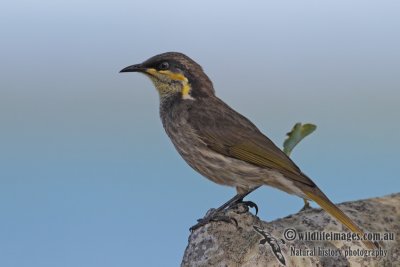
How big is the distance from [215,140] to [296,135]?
3.88 feet

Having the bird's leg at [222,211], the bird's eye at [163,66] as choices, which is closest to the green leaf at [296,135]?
the bird's leg at [222,211]

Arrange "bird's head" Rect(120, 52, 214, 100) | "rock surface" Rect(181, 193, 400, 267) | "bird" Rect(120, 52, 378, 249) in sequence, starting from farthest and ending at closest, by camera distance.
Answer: "bird's head" Rect(120, 52, 214, 100), "bird" Rect(120, 52, 378, 249), "rock surface" Rect(181, 193, 400, 267)

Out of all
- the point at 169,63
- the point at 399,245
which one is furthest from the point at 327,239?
the point at 169,63

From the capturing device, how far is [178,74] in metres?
8.05

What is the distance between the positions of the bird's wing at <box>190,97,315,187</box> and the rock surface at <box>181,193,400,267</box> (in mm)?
558

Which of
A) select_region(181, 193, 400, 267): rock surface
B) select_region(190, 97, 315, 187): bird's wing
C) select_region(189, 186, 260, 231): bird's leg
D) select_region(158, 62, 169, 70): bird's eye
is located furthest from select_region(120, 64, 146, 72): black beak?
select_region(181, 193, 400, 267): rock surface

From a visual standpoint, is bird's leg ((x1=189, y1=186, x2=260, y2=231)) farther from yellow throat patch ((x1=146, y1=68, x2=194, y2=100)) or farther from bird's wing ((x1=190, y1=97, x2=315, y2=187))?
yellow throat patch ((x1=146, y1=68, x2=194, y2=100))

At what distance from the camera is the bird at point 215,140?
747cm

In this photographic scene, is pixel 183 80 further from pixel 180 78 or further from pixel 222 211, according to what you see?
pixel 222 211

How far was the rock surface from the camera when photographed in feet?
21.8

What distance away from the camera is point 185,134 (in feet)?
25.9

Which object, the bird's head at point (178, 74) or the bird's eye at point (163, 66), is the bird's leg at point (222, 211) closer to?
the bird's head at point (178, 74)

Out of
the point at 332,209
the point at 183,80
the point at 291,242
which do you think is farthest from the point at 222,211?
the point at 183,80

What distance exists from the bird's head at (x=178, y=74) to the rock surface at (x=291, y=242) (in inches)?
60.2
